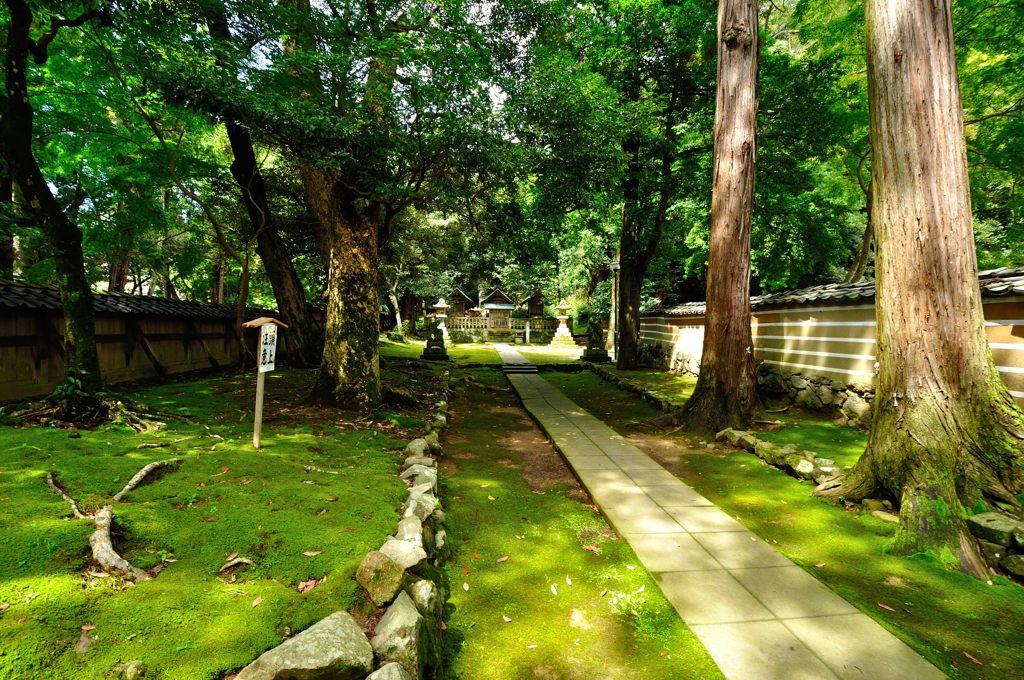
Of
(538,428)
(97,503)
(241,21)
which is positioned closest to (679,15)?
(241,21)

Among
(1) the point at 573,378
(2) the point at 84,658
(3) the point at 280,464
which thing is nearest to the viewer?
(2) the point at 84,658

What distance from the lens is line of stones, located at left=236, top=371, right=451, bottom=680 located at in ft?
6.55

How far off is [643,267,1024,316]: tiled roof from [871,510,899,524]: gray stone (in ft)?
11.5

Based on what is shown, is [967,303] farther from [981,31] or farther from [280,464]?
[981,31]

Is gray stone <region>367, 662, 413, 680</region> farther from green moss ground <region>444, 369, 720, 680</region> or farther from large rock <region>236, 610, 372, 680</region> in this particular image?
green moss ground <region>444, 369, 720, 680</region>

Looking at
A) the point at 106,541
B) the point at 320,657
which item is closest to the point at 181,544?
the point at 106,541

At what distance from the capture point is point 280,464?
4.60 m

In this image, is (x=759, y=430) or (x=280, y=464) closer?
(x=280, y=464)

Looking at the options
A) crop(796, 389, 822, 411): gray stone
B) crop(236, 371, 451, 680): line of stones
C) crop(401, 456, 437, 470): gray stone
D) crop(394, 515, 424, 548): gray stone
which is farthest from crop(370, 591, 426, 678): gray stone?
crop(796, 389, 822, 411): gray stone

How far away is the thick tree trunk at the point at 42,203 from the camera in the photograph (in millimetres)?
5324

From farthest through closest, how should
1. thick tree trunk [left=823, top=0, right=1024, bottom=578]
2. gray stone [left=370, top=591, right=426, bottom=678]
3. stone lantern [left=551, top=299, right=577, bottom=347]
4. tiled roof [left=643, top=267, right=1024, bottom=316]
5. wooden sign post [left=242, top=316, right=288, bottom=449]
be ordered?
stone lantern [left=551, top=299, right=577, bottom=347] < tiled roof [left=643, top=267, right=1024, bottom=316] < wooden sign post [left=242, top=316, right=288, bottom=449] < thick tree trunk [left=823, top=0, right=1024, bottom=578] < gray stone [left=370, top=591, right=426, bottom=678]

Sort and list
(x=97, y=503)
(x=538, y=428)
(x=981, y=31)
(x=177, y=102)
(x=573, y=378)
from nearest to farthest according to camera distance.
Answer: (x=97, y=503) → (x=177, y=102) → (x=538, y=428) → (x=981, y=31) → (x=573, y=378)

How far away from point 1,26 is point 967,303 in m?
13.5

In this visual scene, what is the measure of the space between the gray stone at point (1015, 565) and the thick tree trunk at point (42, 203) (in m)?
9.66
